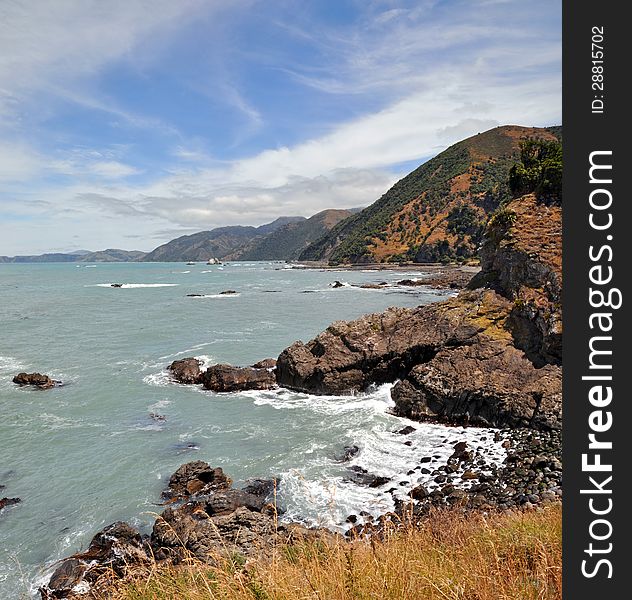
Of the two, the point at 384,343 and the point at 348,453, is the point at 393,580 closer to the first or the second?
the point at 348,453

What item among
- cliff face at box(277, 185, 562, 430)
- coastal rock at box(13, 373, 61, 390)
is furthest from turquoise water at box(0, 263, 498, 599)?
cliff face at box(277, 185, 562, 430)

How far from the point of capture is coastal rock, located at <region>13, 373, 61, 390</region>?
2733 cm

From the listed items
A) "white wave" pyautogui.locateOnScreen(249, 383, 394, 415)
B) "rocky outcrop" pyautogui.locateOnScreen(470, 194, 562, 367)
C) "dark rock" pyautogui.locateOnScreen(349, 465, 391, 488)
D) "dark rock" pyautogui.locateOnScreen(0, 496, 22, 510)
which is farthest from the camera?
"white wave" pyautogui.locateOnScreen(249, 383, 394, 415)

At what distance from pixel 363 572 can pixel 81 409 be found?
23552 millimetres

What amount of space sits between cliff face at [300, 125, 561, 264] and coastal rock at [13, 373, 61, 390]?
390 feet

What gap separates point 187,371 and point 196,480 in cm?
1427

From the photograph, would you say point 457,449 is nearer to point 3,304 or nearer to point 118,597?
point 118,597

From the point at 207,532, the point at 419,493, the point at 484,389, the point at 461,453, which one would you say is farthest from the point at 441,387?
the point at 207,532

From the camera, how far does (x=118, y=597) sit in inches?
189

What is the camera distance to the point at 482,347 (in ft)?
71.8

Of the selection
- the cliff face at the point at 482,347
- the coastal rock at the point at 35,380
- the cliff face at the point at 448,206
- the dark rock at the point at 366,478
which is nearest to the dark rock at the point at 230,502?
the dark rock at the point at 366,478

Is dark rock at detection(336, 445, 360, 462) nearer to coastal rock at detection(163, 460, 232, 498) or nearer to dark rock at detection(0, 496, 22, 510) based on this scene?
coastal rock at detection(163, 460, 232, 498)

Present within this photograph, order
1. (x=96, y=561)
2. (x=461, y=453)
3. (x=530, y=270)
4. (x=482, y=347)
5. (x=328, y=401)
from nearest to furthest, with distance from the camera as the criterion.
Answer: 1. (x=96, y=561)
2. (x=461, y=453)
3. (x=482, y=347)
4. (x=530, y=270)
5. (x=328, y=401)

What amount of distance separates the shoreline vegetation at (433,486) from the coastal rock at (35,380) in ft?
25.2
